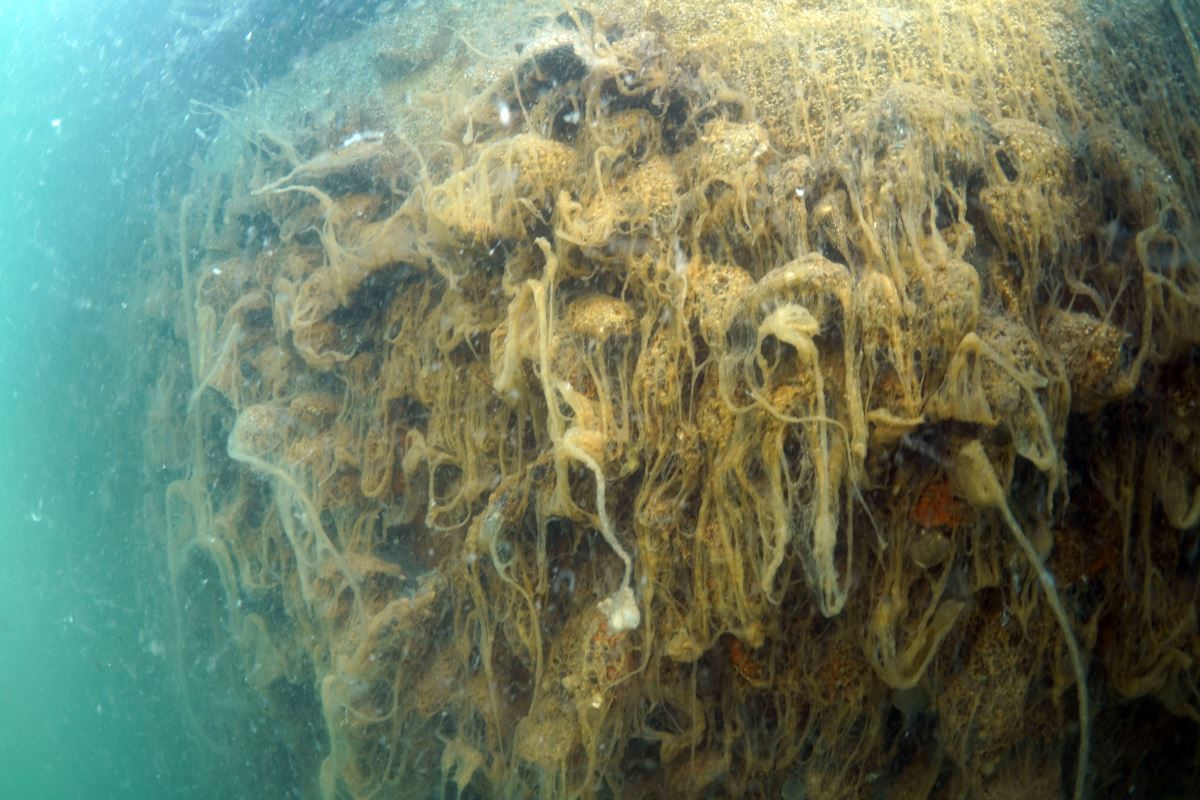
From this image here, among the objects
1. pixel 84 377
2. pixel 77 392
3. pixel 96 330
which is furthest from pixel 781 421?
pixel 77 392

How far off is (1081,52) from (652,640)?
233 cm

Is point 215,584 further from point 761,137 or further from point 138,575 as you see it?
point 761,137

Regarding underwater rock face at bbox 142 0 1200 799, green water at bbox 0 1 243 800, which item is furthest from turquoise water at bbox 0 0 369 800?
underwater rock face at bbox 142 0 1200 799

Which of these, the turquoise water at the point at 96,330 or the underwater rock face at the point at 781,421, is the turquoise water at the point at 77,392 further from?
the underwater rock face at the point at 781,421

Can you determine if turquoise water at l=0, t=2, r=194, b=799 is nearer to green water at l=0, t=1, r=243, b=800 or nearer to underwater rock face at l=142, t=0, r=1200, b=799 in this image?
green water at l=0, t=1, r=243, b=800

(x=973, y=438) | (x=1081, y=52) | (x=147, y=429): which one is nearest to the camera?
(x=973, y=438)

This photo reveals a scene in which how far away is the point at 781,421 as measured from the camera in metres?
1.83

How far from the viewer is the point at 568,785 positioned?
2.38 meters

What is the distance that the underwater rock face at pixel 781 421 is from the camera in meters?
1.77

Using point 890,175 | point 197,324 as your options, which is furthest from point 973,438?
point 197,324

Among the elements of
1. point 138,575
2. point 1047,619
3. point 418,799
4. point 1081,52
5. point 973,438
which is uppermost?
point 1081,52

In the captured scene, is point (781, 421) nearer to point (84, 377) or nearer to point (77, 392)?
point (84, 377)

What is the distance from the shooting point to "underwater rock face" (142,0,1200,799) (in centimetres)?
177

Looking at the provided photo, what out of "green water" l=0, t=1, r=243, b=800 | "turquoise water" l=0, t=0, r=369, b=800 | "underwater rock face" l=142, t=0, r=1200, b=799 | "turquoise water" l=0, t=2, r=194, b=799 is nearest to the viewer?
"underwater rock face" l=142, t=0, r=1200, b=799
